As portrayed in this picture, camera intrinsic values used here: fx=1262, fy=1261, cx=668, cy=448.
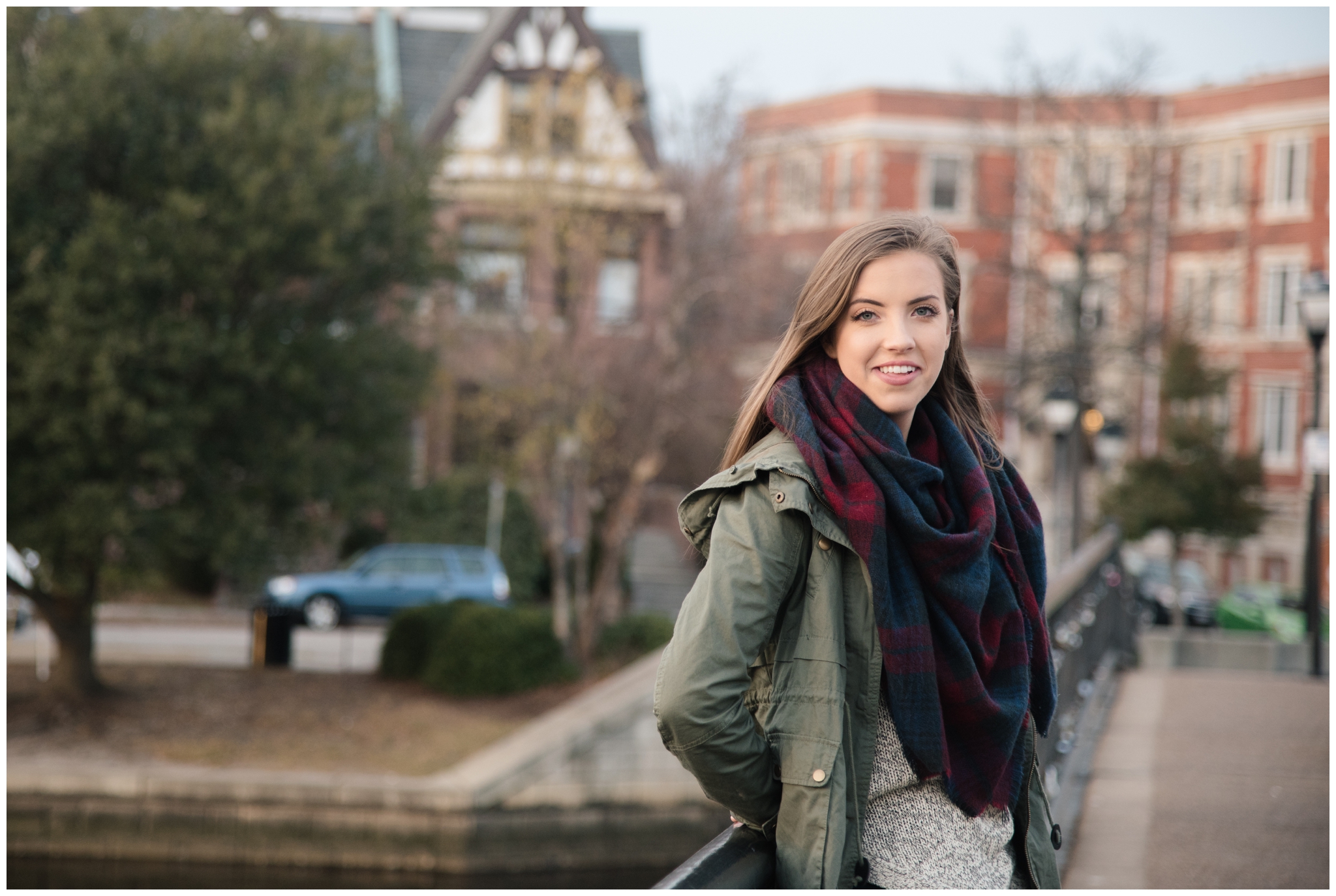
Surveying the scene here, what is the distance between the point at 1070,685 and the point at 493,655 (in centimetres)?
1109

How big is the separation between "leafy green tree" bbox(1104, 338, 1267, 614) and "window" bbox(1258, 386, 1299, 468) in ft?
43.4

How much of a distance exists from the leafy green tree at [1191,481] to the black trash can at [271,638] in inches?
610

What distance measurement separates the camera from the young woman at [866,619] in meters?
1.89

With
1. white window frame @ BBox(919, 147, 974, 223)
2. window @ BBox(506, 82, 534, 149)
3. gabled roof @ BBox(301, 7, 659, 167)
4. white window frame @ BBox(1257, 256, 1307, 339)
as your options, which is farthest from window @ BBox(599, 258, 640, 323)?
white window frame @ BBox(1257, 256, 1307, 339)

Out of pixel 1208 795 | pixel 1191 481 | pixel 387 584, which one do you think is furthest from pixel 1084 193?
pixel 1208 795

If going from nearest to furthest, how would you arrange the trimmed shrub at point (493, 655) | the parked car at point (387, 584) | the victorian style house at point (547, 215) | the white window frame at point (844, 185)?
the trimmed shrub at point (493, 655) < the victorian style house at point (547, 215) < the parked car at point (387, 584) < the white window frame at point (844, 185)

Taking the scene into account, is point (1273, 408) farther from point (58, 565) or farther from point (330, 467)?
point (58, 565)

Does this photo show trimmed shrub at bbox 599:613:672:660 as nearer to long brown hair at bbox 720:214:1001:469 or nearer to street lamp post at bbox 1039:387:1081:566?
street lamp post at bbox 1039:387:1081:566

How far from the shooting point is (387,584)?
22.2m

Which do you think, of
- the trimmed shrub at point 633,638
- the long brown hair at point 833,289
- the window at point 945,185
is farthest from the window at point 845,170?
the long brown hair at point 833,289

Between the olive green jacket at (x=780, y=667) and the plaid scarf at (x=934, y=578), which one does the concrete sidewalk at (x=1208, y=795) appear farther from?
the olive green jacket at (x=780, y=667)

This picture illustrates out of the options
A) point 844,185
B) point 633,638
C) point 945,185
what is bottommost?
point 633,638

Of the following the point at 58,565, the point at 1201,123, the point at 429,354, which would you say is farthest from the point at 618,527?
Result: the point at 1201,123

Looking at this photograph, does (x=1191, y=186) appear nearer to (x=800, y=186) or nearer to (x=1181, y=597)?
(x=1181, y=597)
